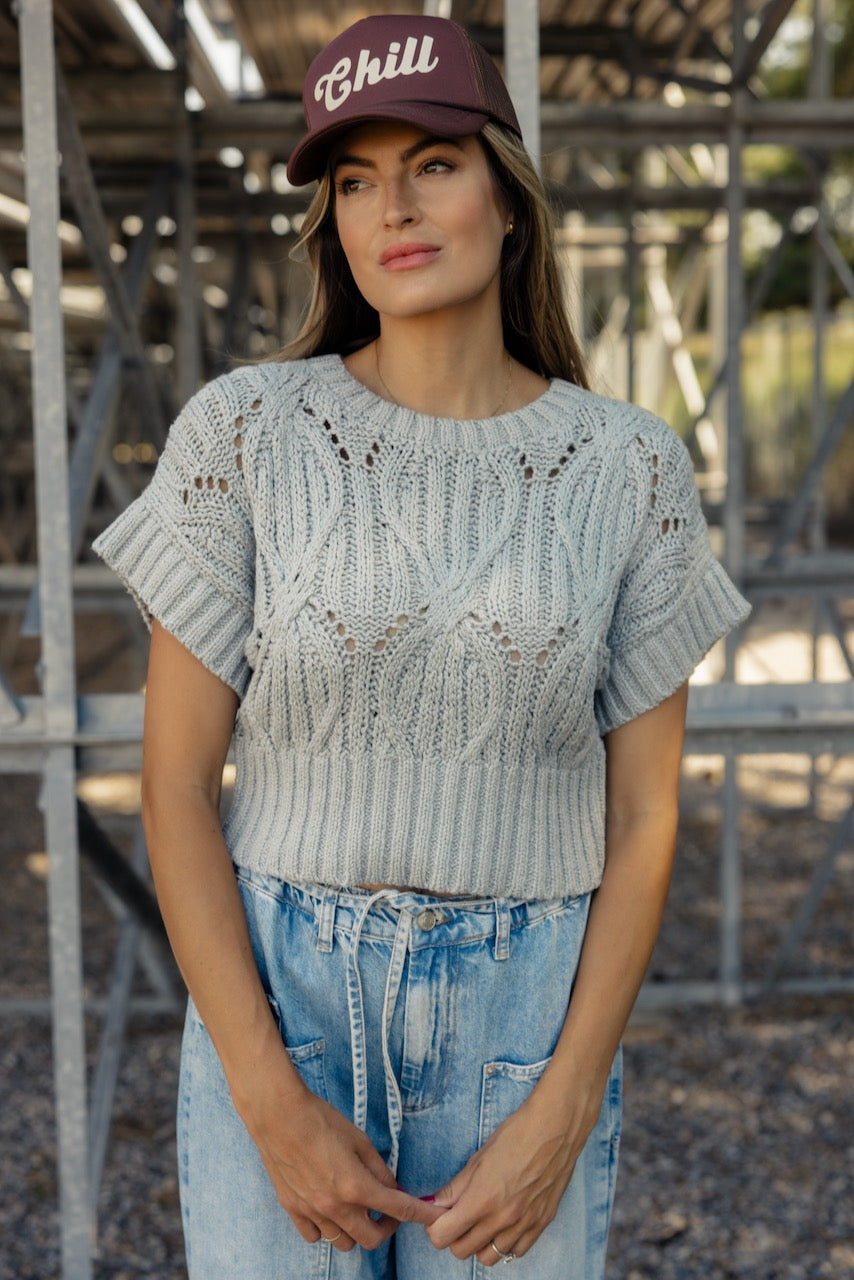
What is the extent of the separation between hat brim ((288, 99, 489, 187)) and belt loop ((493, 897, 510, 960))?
2.93ft

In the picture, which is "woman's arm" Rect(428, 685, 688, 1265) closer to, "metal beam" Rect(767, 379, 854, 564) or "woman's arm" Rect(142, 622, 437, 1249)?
"woman's arm" Rect(142, 622, 437, 1249)

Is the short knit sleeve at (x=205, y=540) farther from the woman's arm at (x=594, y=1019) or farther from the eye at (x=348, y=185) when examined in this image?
the woman's arm at (x=594, y=1019)

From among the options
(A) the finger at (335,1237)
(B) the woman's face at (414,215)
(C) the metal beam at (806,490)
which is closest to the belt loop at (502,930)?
(A) the finger at (335,1237)

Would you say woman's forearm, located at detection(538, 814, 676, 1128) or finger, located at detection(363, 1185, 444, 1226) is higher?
woman's forearm, located at detection(538, 814, 676, 1128)

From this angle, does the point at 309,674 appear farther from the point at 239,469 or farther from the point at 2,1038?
the point at 2,1038

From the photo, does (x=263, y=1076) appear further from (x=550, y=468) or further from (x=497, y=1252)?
(x=550, y=468)

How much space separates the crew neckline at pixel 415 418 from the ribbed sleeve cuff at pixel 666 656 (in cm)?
28

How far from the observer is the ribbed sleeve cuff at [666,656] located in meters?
1.71

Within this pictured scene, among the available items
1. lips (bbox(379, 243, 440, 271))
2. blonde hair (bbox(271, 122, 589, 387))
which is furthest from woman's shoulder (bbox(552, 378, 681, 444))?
lips (bbox(379, 243, 440, 271))

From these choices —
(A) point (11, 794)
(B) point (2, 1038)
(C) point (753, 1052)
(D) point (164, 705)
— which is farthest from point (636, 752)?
(A) point (11, 794)

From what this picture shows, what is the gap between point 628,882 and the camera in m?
1.71

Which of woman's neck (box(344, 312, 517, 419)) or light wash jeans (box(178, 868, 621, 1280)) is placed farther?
woman's neck (box(344, 312, 517, 419))

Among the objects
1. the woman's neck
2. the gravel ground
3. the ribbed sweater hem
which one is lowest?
the gravel ground

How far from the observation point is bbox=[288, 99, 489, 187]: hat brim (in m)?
1.53
